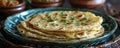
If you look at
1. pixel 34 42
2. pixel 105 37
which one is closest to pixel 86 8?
pixel 105 37

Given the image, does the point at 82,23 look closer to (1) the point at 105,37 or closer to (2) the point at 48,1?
(1) the point at 105,37

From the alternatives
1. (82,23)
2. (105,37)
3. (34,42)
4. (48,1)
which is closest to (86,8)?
(48,1)

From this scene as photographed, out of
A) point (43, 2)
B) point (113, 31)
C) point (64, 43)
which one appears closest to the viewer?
point (64, 43)

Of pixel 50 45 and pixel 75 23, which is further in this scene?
pixel 75 23

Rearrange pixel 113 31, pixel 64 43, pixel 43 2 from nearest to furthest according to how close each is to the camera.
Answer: pixel 64 43
pixel 113 31
pixel 43 2

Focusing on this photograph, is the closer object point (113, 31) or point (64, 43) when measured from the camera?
point (64, 43)

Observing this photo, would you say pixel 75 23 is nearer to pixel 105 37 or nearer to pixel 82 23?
pixel 82 23
